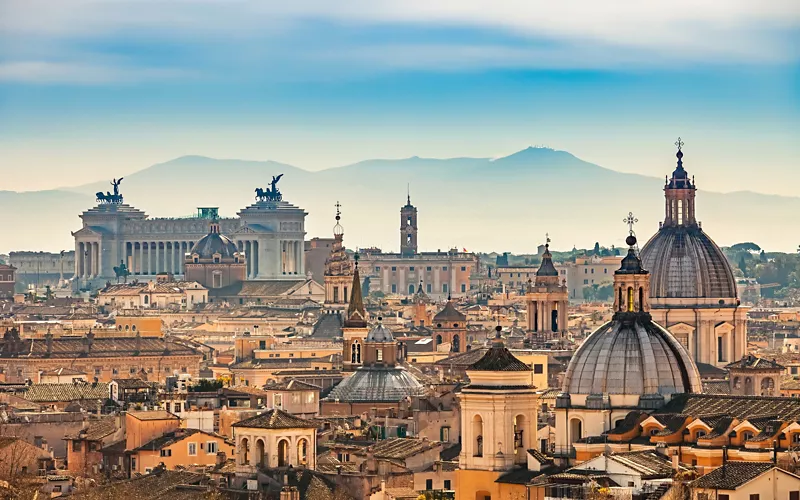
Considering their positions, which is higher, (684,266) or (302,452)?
(684,266)

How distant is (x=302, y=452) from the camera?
222 ft

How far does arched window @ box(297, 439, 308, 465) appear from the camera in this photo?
67.2 meters

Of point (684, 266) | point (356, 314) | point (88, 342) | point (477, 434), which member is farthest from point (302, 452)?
point (88, 342)

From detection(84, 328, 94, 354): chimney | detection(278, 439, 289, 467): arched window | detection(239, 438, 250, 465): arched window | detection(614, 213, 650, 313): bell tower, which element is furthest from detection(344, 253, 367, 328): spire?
detection(239, 438, 250, 465): arched window

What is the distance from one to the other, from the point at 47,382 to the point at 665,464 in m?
54.5

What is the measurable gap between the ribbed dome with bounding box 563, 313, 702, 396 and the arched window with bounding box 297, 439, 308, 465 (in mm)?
5552

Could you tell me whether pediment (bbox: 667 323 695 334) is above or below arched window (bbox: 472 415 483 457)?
above

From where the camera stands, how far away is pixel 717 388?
290 ft

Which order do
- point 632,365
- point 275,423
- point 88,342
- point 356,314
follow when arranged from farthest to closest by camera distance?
point 88,342 < point 356,314 < point 275,423 < point 632,365

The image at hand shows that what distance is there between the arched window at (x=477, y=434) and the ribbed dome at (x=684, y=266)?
46207 mm

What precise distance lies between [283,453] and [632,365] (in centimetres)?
729

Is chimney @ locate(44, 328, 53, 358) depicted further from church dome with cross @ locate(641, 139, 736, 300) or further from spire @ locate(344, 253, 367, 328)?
church dome with cross @ locate(641, 139, 736, 300)

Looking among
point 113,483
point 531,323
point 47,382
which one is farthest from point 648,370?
point 531,323

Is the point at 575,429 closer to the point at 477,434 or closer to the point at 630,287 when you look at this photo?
the point at 477,434
